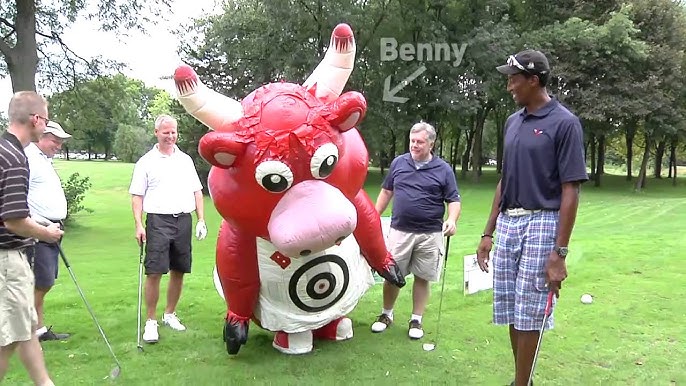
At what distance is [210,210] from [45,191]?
47.9 ft

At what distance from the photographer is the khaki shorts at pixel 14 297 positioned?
3.33 m

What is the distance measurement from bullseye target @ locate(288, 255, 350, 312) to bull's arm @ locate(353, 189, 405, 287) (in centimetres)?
39

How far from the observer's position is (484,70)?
2480 centimetres

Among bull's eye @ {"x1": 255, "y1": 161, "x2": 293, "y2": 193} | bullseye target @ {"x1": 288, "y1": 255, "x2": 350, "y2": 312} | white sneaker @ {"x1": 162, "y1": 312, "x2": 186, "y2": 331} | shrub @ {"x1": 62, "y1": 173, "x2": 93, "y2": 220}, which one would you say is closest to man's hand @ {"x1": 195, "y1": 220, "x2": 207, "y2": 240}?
white sneaker @ {"x1": 162, "y1": 312, "x2": 186, "y2": 331}

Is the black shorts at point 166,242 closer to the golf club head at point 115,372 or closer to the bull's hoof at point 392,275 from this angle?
the golf club head at point 115,372

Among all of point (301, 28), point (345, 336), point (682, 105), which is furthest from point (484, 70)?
point (345, 336)

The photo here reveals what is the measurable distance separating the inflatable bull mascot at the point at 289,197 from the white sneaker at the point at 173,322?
1.03m

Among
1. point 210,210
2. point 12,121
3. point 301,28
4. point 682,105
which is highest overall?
point 301,28

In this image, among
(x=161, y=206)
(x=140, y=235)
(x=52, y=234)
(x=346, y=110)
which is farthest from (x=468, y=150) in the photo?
(x=52, y=234)

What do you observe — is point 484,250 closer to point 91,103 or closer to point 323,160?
point 323,160

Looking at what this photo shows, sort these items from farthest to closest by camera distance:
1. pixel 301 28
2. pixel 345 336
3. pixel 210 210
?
pixel 301 28 < pixel 210 210 < pixel 345 336

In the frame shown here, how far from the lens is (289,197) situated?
3707 mm

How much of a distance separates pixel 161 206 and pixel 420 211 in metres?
2.14

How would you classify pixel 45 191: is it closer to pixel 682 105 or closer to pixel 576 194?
pixel 576 194
